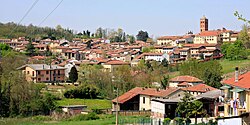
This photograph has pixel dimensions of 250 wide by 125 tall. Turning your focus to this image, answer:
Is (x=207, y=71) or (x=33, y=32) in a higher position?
(x=33, y=32)

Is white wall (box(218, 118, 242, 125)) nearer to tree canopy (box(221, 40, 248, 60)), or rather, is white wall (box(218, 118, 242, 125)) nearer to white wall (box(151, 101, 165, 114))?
white wall (box(151, 101, 165, 114))

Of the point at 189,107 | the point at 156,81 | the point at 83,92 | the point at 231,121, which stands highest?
the point at 231,121

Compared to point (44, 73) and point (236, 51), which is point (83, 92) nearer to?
point (44, 73)

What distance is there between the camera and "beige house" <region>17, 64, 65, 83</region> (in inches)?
2323

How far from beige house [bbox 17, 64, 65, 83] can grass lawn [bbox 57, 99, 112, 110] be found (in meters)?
14.8

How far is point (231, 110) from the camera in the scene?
23.1m

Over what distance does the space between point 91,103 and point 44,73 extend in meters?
17.7

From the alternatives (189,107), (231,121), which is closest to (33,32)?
(189,107)

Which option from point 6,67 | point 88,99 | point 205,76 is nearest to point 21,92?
point 88,99

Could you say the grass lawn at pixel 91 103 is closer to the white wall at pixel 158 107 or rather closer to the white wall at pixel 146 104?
the white wall at pixel 146 104

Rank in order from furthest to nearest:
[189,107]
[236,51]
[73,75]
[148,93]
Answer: [236,51], [73,75], [148,93], [189,107]

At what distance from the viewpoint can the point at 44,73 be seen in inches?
2357

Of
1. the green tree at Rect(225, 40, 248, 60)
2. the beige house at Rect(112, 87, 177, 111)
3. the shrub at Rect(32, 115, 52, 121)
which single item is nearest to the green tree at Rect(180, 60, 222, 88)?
the beige house at Rect(112, 87, 177, 111)

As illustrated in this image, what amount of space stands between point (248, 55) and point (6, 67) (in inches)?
1364
